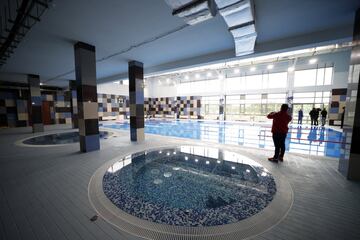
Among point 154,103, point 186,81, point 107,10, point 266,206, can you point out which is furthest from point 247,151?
point 154,103

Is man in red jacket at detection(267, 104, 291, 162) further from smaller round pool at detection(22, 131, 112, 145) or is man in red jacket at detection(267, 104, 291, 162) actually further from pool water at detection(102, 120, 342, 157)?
smaller round pool at detection(22, 131, 112, 145)

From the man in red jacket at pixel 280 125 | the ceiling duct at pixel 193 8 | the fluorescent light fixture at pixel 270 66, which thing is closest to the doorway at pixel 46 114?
the ceiling duct at pixel 193 8

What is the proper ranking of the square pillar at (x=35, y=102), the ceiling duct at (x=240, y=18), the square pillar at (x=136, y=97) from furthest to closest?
1. the square pillar at (x=35, y=102)
2. the square pillar at (x=136, y=97)
3. the ceiling duct at (x=240, y=18)

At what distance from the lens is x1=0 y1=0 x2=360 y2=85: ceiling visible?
223 centimetres

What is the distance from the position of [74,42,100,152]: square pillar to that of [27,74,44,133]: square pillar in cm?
522

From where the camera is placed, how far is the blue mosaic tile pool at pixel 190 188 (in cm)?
160

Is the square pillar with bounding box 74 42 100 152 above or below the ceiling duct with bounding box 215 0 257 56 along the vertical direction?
below

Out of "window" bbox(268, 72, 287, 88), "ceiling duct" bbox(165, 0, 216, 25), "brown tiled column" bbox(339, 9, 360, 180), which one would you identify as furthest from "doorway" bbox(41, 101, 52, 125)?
"window" bbox(268, 72, 287, 88)

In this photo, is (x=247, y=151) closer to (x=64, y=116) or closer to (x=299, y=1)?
(x=299, y=1)

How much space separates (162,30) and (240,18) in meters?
1.49

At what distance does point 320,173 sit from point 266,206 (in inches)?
63.1

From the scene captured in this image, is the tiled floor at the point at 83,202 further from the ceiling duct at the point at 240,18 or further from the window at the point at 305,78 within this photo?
the window at the point at 305,78

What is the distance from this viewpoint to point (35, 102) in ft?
22.4

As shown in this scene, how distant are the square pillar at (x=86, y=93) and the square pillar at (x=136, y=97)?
131 cm
